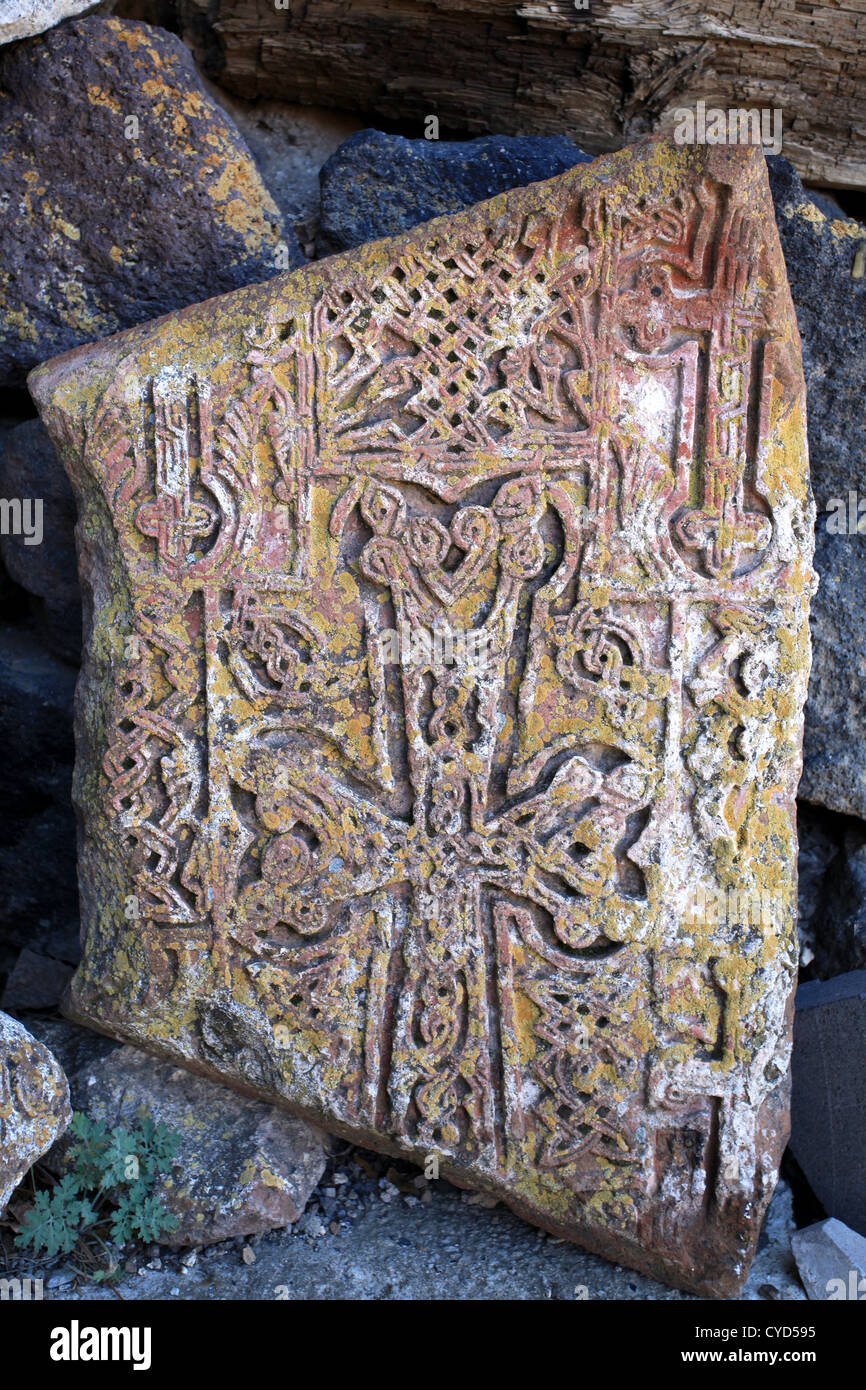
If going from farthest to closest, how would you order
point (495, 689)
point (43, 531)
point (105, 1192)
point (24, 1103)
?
point (43, 531) → point (105, 1192) → point (495, 689) → point (24, 1103)

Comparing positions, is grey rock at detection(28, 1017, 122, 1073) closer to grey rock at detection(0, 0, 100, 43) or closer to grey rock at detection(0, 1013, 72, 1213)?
grey rock at detection(0, 1013, 72, 1213)

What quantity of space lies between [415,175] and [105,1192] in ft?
7.98

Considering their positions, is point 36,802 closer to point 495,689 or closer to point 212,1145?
point 212,1145

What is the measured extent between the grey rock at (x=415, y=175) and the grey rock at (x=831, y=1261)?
8.02 ft

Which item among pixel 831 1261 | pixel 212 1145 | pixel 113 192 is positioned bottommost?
pixel 831 1261

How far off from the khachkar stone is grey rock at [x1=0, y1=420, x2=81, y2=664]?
505mm

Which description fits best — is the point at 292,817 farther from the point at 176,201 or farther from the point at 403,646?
the point at 176,201

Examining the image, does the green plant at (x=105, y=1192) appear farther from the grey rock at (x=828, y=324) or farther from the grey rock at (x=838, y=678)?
A: the grey rock at (x=828, y=324)

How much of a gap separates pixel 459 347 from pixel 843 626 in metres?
1.25

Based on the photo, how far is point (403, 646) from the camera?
7.52 ft

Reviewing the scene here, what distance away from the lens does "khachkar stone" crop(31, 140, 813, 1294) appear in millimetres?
2223

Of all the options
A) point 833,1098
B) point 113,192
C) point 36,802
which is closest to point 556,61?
point 113,192

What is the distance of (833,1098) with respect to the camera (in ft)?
8.38

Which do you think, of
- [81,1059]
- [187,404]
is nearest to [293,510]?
[187,404]
